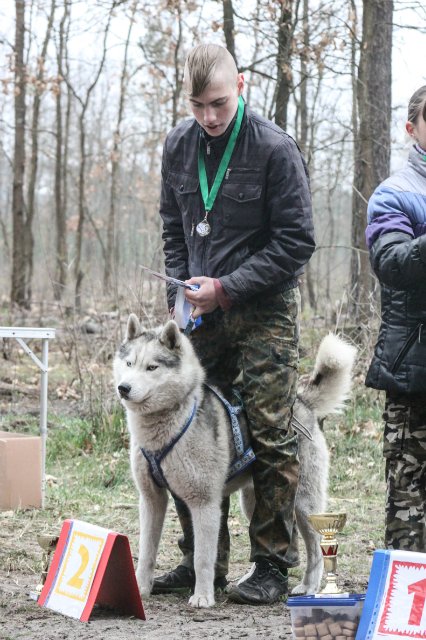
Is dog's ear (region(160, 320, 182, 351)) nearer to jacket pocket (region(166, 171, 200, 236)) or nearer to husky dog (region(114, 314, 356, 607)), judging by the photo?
husky dog (region(114, 314, 356, 607))

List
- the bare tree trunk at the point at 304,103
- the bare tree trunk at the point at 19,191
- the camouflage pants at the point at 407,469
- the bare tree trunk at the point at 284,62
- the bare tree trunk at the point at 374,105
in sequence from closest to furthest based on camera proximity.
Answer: the camouflage pants at the point at 407,469 < the bare tree trunk at the point at 284,62 < the bare tree trunk at the point at 374,105 < the bare tree trunk at the point at 304,103 < the bare tree trunk at the point at 19,191

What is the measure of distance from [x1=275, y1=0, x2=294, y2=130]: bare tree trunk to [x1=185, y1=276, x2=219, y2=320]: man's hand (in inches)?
233

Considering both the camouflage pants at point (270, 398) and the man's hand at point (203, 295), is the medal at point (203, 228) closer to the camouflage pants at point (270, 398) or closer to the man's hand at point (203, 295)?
the man's hand at point (203, 295)

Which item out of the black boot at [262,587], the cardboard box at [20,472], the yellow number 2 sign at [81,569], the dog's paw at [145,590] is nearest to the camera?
the yellow number 2 sign at [81,569]

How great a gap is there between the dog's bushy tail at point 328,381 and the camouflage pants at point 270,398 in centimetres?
28

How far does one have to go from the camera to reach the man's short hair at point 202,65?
3.34 m

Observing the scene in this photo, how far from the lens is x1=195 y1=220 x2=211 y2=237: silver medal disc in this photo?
360 centimetres

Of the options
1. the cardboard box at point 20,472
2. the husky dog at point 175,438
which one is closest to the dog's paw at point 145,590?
the husky dog at point 175,438

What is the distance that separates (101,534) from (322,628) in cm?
106

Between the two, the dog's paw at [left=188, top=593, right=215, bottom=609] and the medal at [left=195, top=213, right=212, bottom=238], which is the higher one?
the medal at [left=195, top=213, right=212, bottom=238]

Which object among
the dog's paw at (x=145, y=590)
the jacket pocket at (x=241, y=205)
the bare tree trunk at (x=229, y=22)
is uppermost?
the bare tree trunk at (x=229, y=22)

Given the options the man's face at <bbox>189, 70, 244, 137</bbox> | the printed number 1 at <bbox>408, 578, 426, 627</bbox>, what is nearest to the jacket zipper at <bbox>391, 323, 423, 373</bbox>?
the printed number 1 at <bbox>408, 578, 426, 627</bbox>

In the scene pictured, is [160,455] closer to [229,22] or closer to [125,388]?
[125,388]

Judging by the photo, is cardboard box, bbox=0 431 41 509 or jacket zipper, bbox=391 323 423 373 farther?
cardboard box, bbox=0 431 41 509
